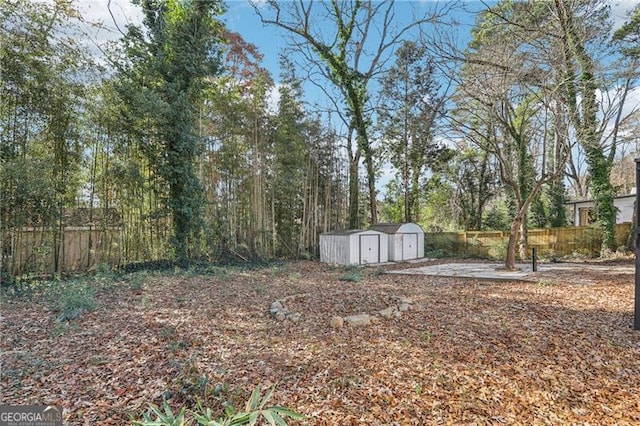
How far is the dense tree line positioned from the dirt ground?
249 cm

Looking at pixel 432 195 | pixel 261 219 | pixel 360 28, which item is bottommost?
pixel 261 219

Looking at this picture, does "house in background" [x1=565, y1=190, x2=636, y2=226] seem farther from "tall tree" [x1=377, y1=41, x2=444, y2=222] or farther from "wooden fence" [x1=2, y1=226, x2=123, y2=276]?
"wooden fence" [x1=2, y1=226, x2=123, y2=276]

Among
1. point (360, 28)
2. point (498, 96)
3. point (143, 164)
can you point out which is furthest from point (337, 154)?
point (143, 164)

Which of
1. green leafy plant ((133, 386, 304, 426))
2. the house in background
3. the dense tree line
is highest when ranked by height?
the dense tree line

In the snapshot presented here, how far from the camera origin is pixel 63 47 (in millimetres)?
4969

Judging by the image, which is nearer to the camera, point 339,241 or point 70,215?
point 70,215

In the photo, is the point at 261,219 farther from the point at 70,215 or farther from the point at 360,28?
the point at 360,28

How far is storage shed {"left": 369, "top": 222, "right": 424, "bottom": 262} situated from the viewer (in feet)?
32.6

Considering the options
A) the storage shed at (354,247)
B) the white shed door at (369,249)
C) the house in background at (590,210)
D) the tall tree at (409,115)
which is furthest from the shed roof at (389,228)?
the house in background at (590,210)

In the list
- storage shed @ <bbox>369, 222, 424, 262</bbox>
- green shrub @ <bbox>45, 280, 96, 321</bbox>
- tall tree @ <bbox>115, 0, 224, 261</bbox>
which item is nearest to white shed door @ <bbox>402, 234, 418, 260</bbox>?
storage shed @ <bbox>369, 222, 424, 262</bbox>

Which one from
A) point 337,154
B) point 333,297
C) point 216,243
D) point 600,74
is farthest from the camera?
point 337,154

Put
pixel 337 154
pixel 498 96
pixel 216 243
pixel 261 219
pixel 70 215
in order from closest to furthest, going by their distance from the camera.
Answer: pixel 70 215, pixel 498 96, pixel 216 243, pixel 261 219, pixel 337 154

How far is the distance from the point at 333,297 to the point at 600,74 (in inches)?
299

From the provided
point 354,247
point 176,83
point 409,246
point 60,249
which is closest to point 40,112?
point 60,249
